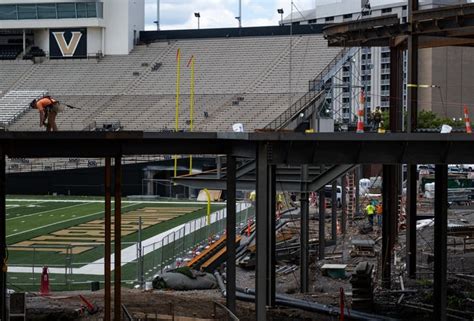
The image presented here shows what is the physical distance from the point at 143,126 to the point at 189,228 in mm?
21657

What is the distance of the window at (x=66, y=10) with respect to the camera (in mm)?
62062

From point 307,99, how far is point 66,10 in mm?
21474

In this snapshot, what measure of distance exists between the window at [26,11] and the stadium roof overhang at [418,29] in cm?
4155

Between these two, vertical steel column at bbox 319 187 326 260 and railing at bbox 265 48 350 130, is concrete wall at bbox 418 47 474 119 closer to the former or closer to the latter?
railing at bbox 265 48 350 130

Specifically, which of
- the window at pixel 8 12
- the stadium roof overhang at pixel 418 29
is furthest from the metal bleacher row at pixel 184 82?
the stadium roof overhang at pixel 418 29

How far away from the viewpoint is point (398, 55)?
23.9 meters

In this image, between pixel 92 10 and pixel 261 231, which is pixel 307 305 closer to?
pixel 261 231

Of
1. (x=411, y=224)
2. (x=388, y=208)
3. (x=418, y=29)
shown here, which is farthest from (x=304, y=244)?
(x=418, y=29)

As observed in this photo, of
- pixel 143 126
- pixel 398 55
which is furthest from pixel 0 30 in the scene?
pixel 398 55

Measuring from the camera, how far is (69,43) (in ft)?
207

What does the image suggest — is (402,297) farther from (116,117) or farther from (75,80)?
(75,80)

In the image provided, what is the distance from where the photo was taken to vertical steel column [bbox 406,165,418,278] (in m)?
20.8

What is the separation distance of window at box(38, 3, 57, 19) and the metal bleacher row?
10.4ft

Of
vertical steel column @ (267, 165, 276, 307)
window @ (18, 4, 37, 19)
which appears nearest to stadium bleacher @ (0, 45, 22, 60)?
window @ (18, 4, 37, 19)
